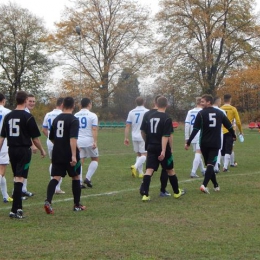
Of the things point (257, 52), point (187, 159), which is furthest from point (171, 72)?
point (187, 159)

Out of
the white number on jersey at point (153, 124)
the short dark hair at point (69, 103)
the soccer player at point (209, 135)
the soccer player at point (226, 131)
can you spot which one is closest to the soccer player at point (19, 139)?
the short dark hair at point (69, 103)

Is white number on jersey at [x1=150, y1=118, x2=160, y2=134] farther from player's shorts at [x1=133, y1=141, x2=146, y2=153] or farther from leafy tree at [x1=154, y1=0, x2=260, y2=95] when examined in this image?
leafy tree at [x1=154, y1=0, x2=260, y2=95]

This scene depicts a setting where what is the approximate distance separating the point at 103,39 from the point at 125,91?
229 inches

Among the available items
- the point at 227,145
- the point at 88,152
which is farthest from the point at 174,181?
the point at 227,145

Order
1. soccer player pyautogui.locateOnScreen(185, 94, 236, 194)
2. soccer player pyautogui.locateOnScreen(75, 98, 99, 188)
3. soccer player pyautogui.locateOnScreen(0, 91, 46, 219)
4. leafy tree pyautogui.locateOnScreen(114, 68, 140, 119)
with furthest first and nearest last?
leafy tree pyautogui.locateOnScreen(114, 68, 140, 119) → soccer player pyautogui.locateOnScreen(75, 98, 99, 188) → soccer player pyautogui.locateOnScreen(185, 94, 236, 194) → soccer player pyautogui.locateOnScreen(0, 91, 46, 219)

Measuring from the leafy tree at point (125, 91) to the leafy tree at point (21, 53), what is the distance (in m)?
7.63

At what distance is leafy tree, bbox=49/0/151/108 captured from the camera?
53.1m

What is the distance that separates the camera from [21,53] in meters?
55.5

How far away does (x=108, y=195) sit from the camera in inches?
418

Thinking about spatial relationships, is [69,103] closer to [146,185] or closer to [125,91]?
[146,185]

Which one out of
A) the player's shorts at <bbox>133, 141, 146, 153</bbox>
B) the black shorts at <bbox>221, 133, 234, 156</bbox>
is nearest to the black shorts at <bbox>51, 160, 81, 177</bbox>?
the player's shorts at <bbox>133, 141, 146, 153</bbox>

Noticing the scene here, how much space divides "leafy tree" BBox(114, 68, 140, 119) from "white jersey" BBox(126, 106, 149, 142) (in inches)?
1591

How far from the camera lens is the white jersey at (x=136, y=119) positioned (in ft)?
43.8

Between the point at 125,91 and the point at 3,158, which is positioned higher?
the point at 125,91
